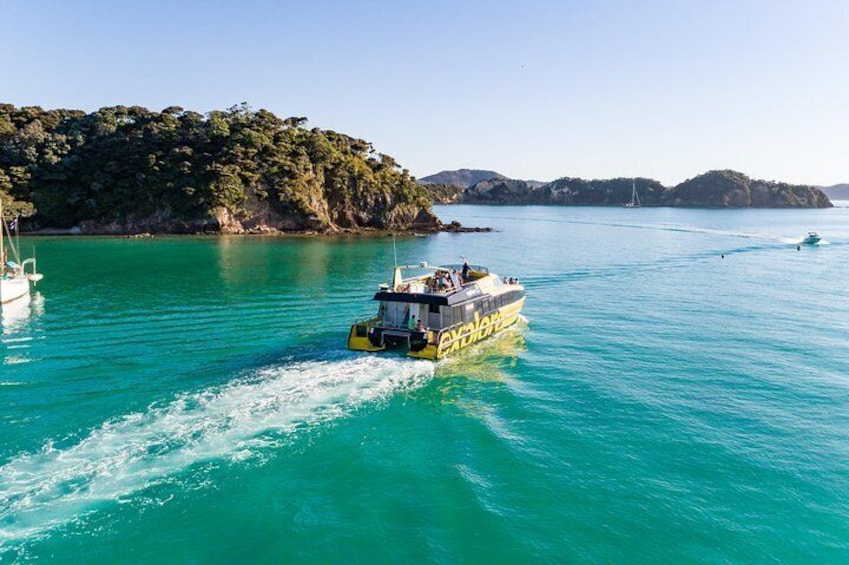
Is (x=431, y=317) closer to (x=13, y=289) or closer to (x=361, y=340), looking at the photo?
(x=361, y=340)

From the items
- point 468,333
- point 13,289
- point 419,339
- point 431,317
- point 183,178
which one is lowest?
point 468,333

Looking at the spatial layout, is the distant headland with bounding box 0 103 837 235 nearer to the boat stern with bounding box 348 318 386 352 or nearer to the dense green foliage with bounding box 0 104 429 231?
the dense green foliage with bounding box 0 104 429 231

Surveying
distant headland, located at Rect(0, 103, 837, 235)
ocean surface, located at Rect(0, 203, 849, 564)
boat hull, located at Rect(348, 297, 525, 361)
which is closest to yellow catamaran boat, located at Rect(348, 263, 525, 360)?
boat hull, located at Rect(348, 297, 525, 361)

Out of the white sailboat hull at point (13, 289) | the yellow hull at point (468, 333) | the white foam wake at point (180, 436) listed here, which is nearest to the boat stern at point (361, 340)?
the white foam wake at point (180, 436)

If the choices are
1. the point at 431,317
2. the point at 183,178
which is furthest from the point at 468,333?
the point at 183,178

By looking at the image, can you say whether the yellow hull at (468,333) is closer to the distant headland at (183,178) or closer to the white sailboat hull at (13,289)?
the white sailboat hull at (13,289)

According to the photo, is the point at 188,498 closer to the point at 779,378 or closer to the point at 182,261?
the point at 779,378
